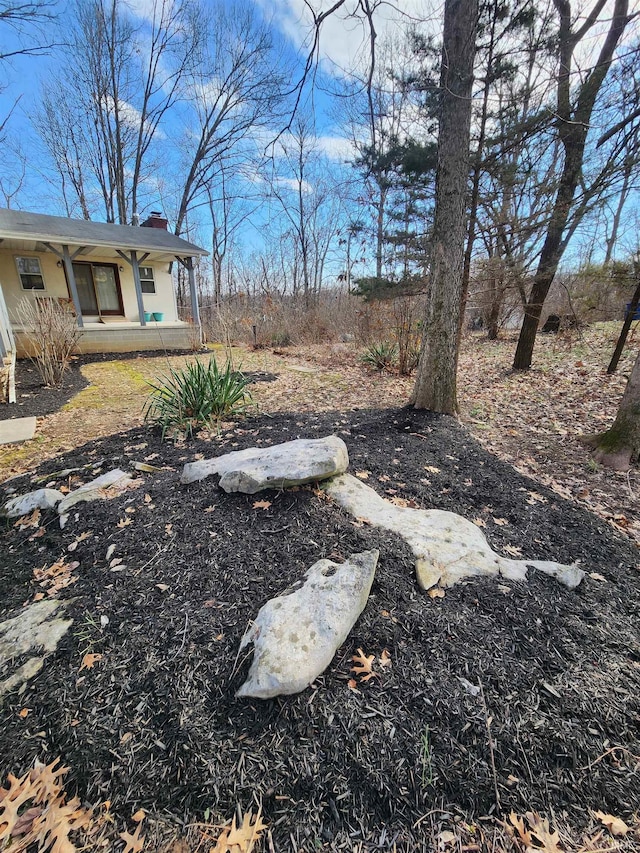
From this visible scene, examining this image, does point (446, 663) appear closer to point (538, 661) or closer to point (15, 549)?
point (538, 661)

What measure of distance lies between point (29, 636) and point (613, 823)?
2.14 meters

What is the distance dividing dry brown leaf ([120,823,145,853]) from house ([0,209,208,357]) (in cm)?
984

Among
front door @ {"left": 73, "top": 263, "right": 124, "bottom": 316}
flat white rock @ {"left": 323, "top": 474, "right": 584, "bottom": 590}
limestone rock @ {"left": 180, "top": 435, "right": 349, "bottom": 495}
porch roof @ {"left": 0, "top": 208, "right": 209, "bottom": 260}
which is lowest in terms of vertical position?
flat white rock @ {"left": 323, "top": 474, "right": 584, "bottom": 590}

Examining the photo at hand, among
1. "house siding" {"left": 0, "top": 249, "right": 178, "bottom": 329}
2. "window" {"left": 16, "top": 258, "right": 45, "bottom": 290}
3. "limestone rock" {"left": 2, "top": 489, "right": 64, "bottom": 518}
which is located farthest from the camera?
"window" {"left": 16, "top": 258, "right": 45, "bottom": 290}

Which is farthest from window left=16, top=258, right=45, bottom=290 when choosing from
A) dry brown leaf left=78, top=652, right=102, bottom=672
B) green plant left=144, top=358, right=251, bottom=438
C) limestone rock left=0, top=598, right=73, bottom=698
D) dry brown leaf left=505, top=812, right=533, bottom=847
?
dry brown leaf left=505, top=812, right=533, bottom=847

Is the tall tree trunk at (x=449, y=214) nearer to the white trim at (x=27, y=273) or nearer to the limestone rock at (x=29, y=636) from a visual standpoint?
the limestone rock at (x=29, y=636)

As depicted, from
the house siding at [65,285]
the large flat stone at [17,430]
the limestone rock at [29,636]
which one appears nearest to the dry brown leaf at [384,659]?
the limestone rock at [29,636]

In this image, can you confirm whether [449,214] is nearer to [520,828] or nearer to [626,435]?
[626,435]

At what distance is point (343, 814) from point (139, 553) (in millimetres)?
1408

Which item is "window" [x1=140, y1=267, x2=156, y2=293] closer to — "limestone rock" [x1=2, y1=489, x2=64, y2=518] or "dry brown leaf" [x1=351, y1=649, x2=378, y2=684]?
"limestone rock" [x1=2, y1=489, x2=64, y2=518]

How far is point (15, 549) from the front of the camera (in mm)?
2182

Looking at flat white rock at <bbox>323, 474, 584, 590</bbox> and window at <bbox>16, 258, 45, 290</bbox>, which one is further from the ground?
window at <bbox>16, 258, 45, 290</bbox>

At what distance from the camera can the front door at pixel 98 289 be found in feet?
37.5

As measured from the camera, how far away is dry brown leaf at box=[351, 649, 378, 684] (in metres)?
1.35
